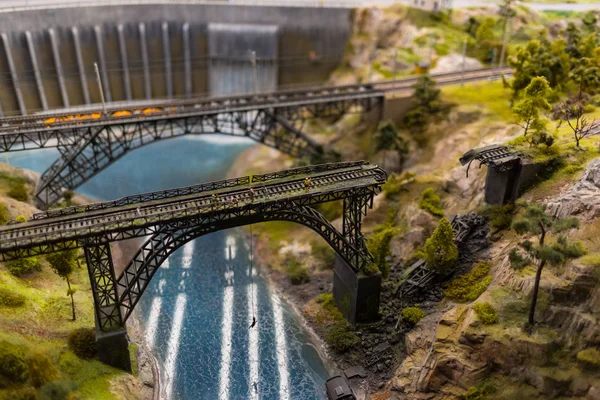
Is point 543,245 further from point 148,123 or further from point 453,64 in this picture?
point 453,64

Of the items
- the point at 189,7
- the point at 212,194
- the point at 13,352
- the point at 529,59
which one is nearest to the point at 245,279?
the point at 212,194

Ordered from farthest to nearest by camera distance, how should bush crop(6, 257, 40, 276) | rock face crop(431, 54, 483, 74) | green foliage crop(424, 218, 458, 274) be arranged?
rock face crop(431, 54, 483, 74) → bush crop(6, 257, 40, 276) → green foliage crop(424, 218, 458, 274)

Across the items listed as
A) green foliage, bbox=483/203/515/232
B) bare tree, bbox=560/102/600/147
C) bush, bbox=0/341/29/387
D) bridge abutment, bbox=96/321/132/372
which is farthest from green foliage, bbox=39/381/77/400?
bare tree, bbox=560/102/600/147

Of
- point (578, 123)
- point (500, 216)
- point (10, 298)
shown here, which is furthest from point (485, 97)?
point (10, 298)

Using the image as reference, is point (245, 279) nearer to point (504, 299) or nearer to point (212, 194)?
point (212, 194)

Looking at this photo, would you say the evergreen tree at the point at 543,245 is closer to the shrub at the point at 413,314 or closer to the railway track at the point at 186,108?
the shrub at the point at 413,314

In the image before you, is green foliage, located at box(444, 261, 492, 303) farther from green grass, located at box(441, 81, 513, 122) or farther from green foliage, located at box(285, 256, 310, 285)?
green grass, located at box(441, 81, 513, 122)
